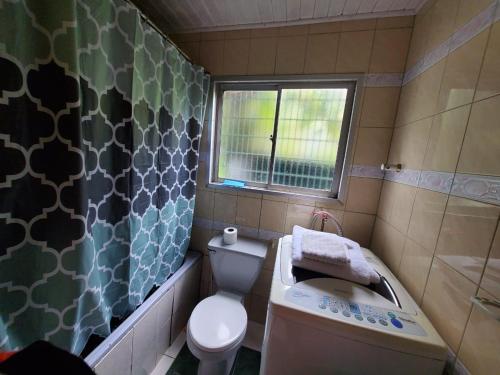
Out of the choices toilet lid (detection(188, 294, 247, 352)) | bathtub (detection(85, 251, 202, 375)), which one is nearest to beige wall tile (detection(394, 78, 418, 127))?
toilet lid (detection(188, 294, 247, 352))

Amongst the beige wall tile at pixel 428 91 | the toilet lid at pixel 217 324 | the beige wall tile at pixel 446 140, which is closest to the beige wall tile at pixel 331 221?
the beige wall tile at pixel 446 140

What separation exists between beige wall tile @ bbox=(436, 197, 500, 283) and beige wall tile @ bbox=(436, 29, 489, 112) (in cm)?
39

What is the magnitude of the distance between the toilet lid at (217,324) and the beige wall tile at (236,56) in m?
1.68

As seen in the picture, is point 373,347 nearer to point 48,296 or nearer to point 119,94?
point 48,296

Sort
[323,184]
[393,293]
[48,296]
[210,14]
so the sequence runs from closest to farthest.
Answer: [48,296], [393,293], [210,14], [323,184]

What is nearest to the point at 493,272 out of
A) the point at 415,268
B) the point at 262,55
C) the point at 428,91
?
the point at 415,268

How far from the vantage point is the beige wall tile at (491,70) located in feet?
Result: 2.09

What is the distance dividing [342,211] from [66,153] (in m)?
1.52

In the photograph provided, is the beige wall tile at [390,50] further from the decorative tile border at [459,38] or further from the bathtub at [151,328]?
the bathtub at [151,328]

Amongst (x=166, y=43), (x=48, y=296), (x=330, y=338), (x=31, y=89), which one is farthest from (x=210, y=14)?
(x=330, y=338)

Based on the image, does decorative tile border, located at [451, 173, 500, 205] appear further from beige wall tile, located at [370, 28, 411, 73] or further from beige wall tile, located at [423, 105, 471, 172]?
beige wall tile, located at [370, 28, 411, 73]

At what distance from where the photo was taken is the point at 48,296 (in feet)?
2.44

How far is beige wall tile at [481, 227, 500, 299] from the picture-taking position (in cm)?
A: 55

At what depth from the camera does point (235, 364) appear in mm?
1437
